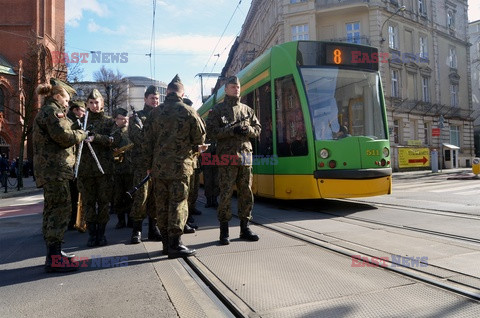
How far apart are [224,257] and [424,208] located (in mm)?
5050

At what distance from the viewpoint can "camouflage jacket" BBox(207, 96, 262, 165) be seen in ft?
14.6

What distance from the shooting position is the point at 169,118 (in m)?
3.95

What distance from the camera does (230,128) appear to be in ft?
14.5

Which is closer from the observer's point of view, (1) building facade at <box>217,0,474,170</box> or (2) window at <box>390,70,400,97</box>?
(1) building facade at <box>217,0,474,170</box>

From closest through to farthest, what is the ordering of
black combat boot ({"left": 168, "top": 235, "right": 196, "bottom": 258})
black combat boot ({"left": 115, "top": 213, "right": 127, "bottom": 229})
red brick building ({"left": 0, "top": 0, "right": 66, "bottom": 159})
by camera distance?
1. black combat boot ({"left": 168, "top": 235, "right": 196, "bottom": 258})
2. black combat boot ({"left": 115, "top": 213, "right": 127, "bottom": 229})
3. red brick building ({"left": 0, "top": 0, "right": 66, "bottom": 159})

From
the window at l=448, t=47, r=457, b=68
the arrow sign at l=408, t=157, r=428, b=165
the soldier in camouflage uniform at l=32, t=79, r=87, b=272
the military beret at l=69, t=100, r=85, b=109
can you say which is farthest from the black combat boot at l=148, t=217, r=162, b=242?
the window at l=448, t=47, r=457, b=68

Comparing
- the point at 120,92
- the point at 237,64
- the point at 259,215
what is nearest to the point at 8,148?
the point at 120,92

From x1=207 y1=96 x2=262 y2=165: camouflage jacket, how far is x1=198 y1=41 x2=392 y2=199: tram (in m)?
2.15

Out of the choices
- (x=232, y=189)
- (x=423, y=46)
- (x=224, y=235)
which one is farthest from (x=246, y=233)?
(x=423, y=46)

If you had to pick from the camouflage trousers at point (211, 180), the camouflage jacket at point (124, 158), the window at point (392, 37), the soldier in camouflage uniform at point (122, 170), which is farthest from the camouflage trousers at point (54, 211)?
the window at point (392, 37)

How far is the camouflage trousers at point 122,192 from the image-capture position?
245 inches

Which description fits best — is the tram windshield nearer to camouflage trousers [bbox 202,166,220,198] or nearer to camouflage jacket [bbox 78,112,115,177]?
camouflage trousers [bbox 202,166,220,198]

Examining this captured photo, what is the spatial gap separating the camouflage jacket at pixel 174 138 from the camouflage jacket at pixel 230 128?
47cm

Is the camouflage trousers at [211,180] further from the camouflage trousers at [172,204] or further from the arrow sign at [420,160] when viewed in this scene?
the arrow sign at [420,160]
